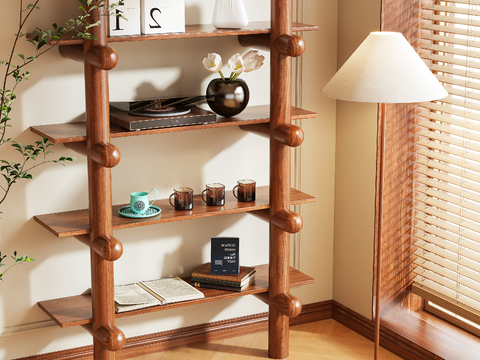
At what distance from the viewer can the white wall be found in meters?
2.61

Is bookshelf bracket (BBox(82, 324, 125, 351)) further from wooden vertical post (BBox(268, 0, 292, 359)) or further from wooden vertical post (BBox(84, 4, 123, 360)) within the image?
wooden vertical post (BBox(268, 0, 292, 359))

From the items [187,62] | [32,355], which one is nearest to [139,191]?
[187,62]

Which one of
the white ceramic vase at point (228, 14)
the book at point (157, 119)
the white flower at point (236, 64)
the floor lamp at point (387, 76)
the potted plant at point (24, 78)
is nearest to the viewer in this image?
the floor lamp at point (387, 76)

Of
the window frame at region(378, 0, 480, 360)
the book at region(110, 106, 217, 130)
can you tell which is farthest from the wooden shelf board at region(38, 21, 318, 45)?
the window frame at region(378, 0, 480, 360)

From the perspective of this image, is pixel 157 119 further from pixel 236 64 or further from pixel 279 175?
pixel 279 175

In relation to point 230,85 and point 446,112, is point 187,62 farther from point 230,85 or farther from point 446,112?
point 446,112

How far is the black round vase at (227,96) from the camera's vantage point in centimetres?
264

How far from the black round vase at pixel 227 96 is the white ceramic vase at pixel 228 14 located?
0.75ft

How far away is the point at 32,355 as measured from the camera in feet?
9.10

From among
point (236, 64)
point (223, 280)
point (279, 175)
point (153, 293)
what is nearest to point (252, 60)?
point (236, 64)

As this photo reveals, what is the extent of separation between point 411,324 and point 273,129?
45.0 inches

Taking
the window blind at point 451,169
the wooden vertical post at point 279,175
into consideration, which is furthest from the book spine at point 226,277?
the window blind at point 451,169

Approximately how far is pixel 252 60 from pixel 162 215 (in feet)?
2.39

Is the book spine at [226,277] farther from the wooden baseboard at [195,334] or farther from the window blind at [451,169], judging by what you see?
the window blind at [451,169]
